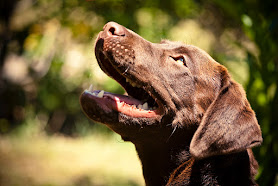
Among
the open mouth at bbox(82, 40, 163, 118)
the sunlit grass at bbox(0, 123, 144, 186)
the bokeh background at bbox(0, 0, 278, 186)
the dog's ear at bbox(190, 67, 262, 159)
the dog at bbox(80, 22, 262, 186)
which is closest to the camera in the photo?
the dog's ear at bbox(190, 67, 262, 159)

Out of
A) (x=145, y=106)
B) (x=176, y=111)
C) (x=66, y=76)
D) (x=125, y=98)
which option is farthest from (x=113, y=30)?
(x=66, y=76)

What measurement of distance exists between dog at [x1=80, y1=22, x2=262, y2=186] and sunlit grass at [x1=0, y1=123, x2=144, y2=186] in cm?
233

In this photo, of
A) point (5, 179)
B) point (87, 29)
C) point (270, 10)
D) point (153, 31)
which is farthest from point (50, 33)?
point (270, 10)

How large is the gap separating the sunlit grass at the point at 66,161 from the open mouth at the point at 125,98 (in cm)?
228

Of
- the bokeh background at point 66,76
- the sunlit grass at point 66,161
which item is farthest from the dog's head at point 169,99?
the sunlit grass at point 66,161

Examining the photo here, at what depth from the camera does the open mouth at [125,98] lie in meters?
2.80

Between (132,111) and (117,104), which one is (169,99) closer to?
(132,111)

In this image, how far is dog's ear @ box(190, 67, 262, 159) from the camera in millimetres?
2586

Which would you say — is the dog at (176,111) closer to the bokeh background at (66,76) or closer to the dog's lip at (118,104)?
the dog's lip at (118,104)

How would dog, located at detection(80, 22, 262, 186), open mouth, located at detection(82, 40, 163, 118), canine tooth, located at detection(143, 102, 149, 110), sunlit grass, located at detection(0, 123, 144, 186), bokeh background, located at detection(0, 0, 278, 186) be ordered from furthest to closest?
1. sunlit grass, located at detection(0, 123, 144, 186)
2. bokeh background, located at detection(0, 0, 278, 186)
3. canine tooth, located at detection(143, 102, 149, 110)
4. open mouth, located at detection(82, 40, 163, 118)
5. dog, located at detection(80, 22, 262, 186)

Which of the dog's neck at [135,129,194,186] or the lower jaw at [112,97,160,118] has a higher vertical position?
the lower jaw at [112,97,160,118]

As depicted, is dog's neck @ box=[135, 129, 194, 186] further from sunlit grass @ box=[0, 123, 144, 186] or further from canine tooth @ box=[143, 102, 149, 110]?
sunlit grass @ box=[0, 123, 144, 186]

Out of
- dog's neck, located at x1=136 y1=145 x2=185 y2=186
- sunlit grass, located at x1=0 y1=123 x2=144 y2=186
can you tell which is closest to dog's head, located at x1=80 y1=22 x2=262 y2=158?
dog's neck, located at x1=136 y1=145 x2=185 y2=186

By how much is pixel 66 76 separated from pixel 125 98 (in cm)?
705
